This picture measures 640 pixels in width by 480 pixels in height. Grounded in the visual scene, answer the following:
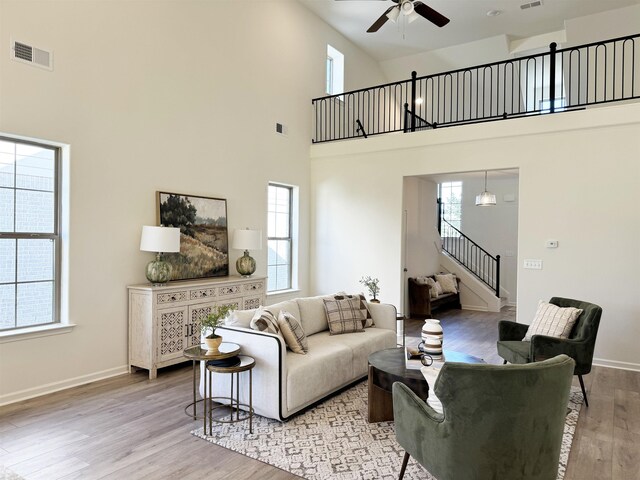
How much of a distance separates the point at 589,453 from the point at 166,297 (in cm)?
396

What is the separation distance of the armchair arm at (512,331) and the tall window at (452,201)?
22.8 ft

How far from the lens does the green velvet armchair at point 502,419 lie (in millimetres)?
1952

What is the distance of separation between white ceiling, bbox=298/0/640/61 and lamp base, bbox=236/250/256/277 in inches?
186

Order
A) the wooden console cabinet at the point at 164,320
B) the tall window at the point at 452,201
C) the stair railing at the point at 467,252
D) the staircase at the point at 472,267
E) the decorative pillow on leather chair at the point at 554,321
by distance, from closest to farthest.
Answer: the decorative pillow on leather chair at the point at 554,321 → the wooden console cabinet at the point at 164,320 → the staircase at the point at 472,267 → the stair railing at the point at 467,252 → the tall window at the point at 452,201

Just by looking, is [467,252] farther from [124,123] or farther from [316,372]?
[124,123]

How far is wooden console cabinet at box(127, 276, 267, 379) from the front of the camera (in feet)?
14.6

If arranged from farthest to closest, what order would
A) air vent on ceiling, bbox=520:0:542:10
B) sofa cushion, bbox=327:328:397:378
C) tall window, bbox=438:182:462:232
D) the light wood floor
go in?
1. tall window, bbox=438:182:462:232
2. air vent on ceiling, bbox=520:0:542:10
3. sofa cushion, bbox=327:328:397:378
4. the light wood floor

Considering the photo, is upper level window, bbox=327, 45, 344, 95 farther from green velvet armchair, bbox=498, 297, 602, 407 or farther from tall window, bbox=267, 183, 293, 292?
green velvet armchair, bbox=498, 297, 602, 407

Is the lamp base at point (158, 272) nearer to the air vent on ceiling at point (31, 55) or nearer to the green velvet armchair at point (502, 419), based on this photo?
the air vent on ceiling at point (31, 55)

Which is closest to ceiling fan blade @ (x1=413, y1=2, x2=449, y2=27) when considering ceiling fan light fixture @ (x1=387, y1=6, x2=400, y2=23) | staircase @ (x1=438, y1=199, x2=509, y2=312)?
ceiling fan light fixture @ (x1=387, y1=6, x2=400, y2=23)

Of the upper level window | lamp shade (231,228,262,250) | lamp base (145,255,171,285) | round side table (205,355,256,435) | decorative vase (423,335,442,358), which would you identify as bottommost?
round side table (205,355,256,435)

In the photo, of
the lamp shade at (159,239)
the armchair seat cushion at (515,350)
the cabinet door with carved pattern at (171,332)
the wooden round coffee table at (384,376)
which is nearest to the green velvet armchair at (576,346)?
the armchair seat cushion at (515,350)

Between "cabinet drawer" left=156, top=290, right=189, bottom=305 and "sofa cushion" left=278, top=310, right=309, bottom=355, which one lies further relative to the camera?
"cabinet drawer" left=156, top=290, right=189, bottom=305

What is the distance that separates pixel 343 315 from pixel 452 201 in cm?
765
